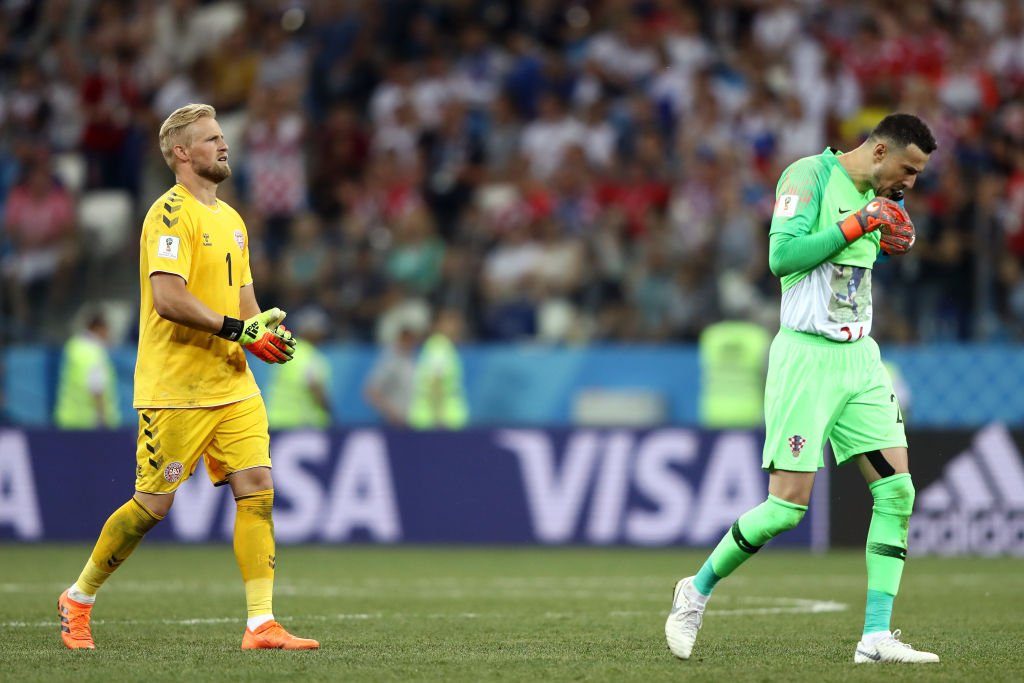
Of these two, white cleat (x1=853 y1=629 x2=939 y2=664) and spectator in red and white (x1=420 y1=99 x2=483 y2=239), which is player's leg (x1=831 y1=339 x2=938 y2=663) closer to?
white cleat (x1=853 y1=629 x2=939 y2=664)

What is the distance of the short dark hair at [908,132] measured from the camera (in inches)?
268

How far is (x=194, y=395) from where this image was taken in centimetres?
724

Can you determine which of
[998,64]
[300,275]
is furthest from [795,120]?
[300,275]

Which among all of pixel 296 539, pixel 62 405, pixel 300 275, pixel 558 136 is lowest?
pixel 296 539

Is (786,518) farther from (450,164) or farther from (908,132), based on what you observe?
(450,164)

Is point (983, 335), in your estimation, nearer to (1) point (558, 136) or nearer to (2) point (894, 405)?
(1) point (558, 136)

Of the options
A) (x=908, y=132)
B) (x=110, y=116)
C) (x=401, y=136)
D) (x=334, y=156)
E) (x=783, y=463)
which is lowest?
(x=783, y=463)

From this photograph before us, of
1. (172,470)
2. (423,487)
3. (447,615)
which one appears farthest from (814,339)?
(423,487)

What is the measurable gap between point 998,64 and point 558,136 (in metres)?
4.98

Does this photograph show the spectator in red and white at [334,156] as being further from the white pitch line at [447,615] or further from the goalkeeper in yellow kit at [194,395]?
the goalkeeper in yellow kit at [194,395]

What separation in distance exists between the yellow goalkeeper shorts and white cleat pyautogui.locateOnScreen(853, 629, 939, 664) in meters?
2.86

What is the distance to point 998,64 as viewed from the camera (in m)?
17.4

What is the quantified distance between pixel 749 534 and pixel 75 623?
10.3ft

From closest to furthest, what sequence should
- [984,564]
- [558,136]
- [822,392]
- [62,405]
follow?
[822,392] → [984,564] → [62,405] → [558,136]
